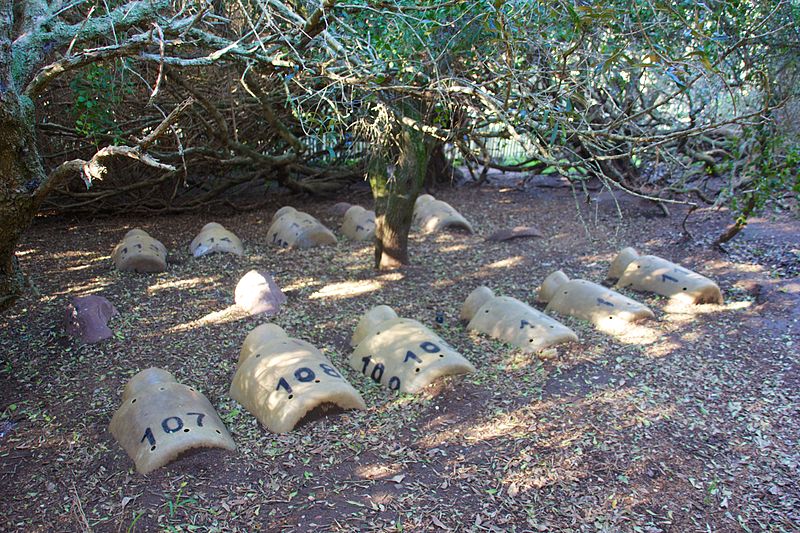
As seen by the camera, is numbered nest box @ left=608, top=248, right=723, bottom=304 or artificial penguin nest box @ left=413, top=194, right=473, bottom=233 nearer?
numbered nest box @ left=608, top=248, right=723, bottom=304

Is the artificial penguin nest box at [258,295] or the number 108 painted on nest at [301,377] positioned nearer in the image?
the number 108 painted on nest at [301,377]

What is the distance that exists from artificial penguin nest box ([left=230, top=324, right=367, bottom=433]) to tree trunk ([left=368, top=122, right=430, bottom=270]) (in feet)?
8.26

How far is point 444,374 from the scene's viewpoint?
14.4 feet

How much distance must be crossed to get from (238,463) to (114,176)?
659 cm

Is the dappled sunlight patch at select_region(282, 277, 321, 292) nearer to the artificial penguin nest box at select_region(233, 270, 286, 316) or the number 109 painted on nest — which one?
the artificial penguin nest box at select_region(233, 270, 286, 316)

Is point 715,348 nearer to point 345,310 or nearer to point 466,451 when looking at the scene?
point 466,451

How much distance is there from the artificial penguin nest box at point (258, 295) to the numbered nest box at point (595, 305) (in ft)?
8.27

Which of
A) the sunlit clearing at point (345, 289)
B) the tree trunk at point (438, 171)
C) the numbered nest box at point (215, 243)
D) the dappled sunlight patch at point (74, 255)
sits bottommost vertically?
the sunlit clearing at point (345, 289)

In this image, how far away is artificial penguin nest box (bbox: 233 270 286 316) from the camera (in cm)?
571

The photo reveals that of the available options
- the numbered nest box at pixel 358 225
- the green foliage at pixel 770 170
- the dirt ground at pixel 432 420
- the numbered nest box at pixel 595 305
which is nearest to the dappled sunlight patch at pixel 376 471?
the dirt ground at pixel 432 420

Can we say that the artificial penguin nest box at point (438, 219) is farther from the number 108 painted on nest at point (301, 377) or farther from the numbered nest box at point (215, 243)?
the number 108 painted on nest at point (301, 377)

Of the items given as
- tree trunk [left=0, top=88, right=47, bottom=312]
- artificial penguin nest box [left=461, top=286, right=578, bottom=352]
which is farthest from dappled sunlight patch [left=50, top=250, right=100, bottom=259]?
artificial penguin nest box [left=461, top=286, right=578, bottom=352]

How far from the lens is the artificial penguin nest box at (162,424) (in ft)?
11.4

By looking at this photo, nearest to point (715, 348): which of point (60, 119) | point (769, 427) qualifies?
point (769, 427)
